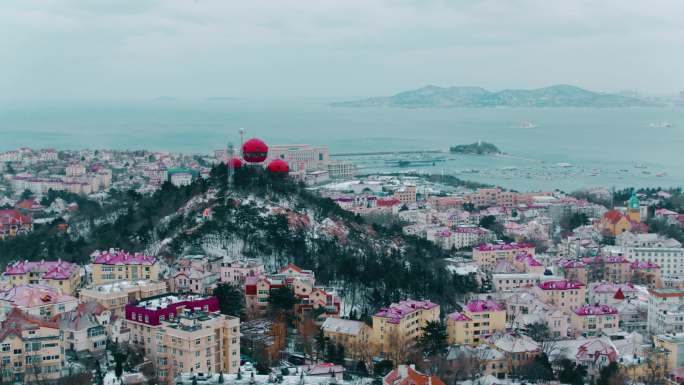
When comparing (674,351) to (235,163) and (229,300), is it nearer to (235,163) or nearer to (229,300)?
(229,300)

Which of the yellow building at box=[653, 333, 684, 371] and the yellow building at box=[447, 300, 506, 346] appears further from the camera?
the yellow building at box=[447, 300, 506, 346]

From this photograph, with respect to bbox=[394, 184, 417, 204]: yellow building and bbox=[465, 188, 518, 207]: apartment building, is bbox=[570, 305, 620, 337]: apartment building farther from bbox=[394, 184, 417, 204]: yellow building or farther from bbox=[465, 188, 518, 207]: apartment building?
bbox=[394, 184, 417, 204]: yellow building

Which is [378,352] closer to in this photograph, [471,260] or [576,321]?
[576,321]

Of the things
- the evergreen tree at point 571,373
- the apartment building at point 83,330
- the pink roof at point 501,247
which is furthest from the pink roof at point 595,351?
the pink roof at point 501,247

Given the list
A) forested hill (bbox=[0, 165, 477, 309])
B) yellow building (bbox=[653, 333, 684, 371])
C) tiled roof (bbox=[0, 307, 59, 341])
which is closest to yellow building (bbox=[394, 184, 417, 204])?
forested hill (bbox=[0, 165, 477, 309])

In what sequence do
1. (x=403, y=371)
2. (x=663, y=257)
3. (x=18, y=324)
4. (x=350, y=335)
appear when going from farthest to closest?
1. (x=663, y=257)
2. (x=350, y=335)
3. (x=18, y=324)
4. (x=403, y=371)

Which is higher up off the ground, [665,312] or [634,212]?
[634,212]

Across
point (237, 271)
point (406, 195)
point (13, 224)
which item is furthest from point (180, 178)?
point (237, 271)
